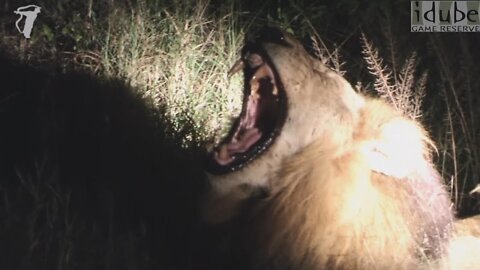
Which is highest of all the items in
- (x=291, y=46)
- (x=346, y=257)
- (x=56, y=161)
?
(x=291, y=46)

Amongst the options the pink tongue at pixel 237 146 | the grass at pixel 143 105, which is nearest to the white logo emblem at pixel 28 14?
the grass at pixel 143 105

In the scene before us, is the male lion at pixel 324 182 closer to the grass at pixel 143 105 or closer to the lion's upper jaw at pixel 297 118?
the lion's upper jaw at pixel 297 118

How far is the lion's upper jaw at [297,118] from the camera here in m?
2.60

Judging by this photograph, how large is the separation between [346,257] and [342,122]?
36 centimetres

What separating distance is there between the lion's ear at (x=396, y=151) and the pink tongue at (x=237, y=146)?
13.1 inches

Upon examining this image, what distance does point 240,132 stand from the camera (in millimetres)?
2826

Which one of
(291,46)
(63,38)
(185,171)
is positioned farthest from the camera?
(63,38)

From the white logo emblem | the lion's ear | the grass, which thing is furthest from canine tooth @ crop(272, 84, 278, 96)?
the white logo emblem

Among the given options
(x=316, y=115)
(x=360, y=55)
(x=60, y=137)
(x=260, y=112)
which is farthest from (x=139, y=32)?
(x=316, y=115)

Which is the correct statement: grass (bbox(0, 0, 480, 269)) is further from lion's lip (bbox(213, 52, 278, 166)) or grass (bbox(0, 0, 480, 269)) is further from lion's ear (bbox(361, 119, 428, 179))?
lion's ear (bbox(361, 119, 428, 179))

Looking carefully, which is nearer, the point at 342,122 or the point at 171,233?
the point at 342,122

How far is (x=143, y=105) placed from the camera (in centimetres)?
399

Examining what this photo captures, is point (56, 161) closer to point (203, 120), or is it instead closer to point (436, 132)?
point (203, 120)

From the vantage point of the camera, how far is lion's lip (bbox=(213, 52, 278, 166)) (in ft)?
8.86
